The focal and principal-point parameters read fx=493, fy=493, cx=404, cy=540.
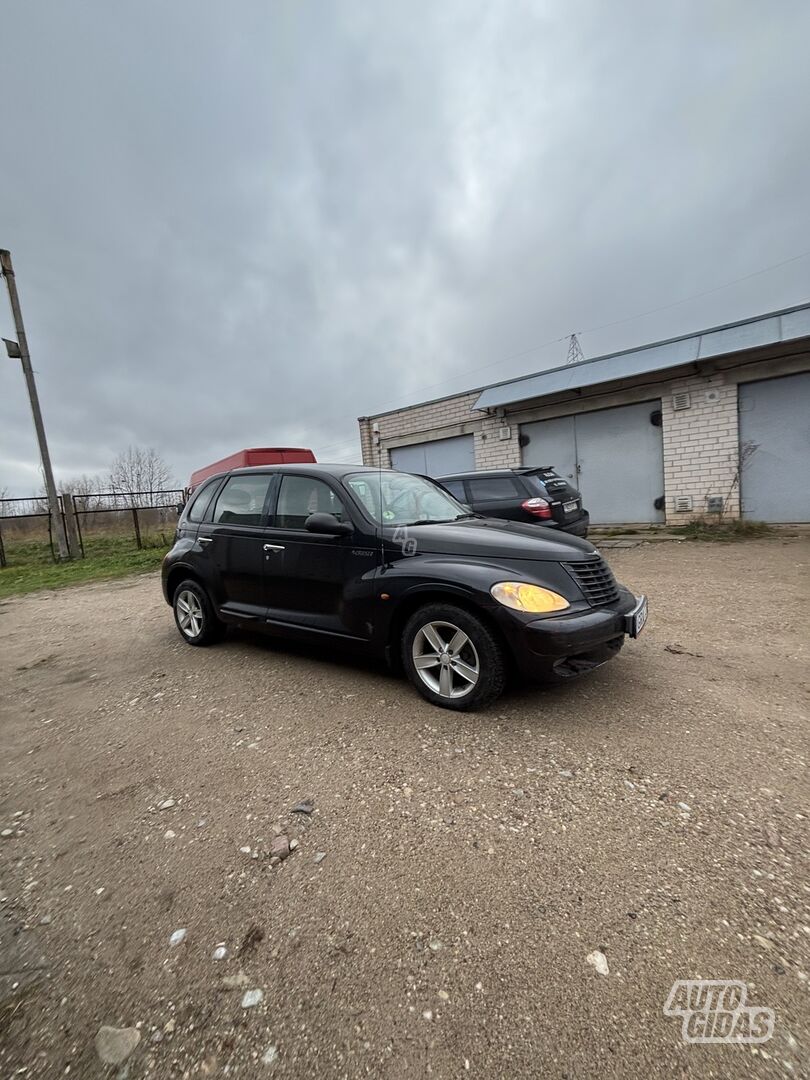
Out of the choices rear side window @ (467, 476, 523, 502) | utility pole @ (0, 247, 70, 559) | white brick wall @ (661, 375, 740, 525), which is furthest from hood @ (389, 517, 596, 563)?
utility pole @ (0, 247, 70, 559)

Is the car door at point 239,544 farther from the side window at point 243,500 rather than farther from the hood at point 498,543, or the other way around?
the hood at point 498,543

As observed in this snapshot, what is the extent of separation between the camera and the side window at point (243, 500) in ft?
13.6

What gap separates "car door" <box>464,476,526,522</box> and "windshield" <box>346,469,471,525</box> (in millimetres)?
3427

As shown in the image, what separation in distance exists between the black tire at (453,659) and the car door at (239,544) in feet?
4.89

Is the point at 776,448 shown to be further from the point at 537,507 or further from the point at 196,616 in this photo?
the point at 196,616

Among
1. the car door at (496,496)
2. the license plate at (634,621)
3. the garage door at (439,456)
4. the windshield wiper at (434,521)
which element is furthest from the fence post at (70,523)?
the license plate at (634,621)

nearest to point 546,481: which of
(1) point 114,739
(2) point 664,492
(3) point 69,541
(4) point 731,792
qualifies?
(2) point 664,492

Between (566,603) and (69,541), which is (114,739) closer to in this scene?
(566,603)

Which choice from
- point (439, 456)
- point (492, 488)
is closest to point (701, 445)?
point (492, 488)

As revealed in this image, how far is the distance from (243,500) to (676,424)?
993 centimetres

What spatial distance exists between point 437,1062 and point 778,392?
11809 mm

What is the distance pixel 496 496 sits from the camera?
7898mm

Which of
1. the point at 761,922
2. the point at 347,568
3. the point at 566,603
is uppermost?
the point at 347,568

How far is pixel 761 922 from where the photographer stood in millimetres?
1554
